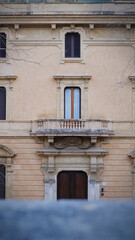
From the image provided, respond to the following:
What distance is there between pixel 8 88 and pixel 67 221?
18878mm

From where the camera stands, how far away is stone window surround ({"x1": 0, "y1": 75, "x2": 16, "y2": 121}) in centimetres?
2003


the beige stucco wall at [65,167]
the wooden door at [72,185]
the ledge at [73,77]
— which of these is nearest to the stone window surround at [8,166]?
the beige stucco wall at [65,167]

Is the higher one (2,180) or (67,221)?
(67,221)

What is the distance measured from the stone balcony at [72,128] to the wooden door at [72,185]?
1788 millimetres

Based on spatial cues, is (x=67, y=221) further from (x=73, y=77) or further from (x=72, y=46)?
(x=72, y=46)

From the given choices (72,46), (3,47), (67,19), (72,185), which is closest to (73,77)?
(72,46)

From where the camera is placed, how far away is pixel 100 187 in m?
19.6

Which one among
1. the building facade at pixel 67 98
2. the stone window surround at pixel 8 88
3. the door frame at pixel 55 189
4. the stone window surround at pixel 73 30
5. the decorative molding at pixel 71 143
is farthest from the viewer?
the stone window surround at pixel 73 30

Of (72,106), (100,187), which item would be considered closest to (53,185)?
Answer: (100,187)

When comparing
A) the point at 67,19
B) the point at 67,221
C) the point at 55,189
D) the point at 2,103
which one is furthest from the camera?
the point at 2,103

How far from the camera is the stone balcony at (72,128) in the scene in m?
19.2

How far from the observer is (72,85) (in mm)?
20062

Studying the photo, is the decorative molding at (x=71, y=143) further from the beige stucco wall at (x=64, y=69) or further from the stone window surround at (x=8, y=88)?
the stone window surround at (x=8, y=88)

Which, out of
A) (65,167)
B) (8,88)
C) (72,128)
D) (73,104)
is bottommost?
(65,167)
